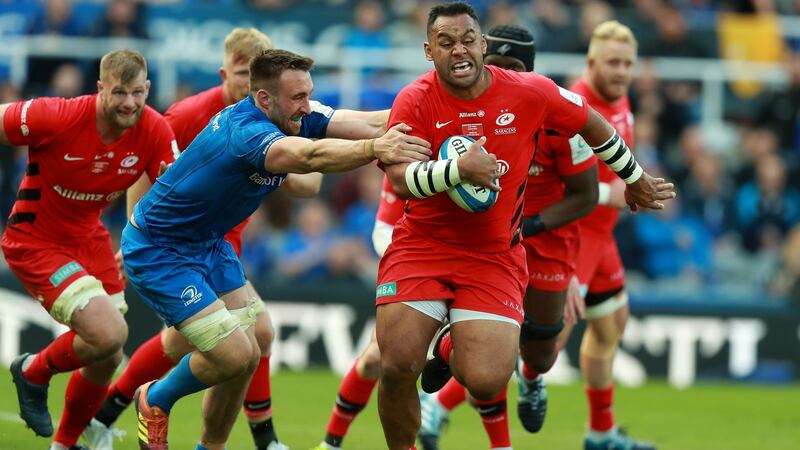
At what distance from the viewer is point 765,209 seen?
16734 millimetres

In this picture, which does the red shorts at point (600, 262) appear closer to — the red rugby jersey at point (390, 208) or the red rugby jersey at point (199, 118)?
the red rugby jersey at point (390, 208)

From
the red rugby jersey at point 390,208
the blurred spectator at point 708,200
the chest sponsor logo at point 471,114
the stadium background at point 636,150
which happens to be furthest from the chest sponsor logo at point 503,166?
the blurred spectator at point 708,200

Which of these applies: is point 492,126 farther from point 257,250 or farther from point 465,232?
point 257,250

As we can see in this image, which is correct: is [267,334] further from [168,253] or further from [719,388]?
[719,388]

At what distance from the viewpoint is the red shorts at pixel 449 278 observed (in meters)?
A: 7.77

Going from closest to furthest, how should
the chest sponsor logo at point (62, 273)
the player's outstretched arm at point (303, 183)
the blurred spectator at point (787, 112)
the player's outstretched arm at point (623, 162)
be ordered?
the player's outstretched arm at point (623, 162) < the chest sponsor logo at point (62, 273) < the player's outstretched arm at point (303, 183) < the blurred spectator at point (787, 112)

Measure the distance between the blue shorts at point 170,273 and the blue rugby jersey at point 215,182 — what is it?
0.22 feet

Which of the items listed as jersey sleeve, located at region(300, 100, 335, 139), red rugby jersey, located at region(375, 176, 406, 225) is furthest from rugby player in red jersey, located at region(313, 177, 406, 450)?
jersey sleeve, located at region(300, 100, 335, 139)

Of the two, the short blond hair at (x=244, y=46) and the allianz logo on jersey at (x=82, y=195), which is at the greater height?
the short blond hair at (x=244, y=46)

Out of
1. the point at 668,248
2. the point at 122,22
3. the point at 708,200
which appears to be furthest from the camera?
the point at 708,200

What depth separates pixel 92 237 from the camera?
9.05 m

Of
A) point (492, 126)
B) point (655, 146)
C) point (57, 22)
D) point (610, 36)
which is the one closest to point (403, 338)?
point (492, 126)

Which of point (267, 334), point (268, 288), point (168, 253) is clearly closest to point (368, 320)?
point (268, 288)

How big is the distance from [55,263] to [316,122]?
2011mm
